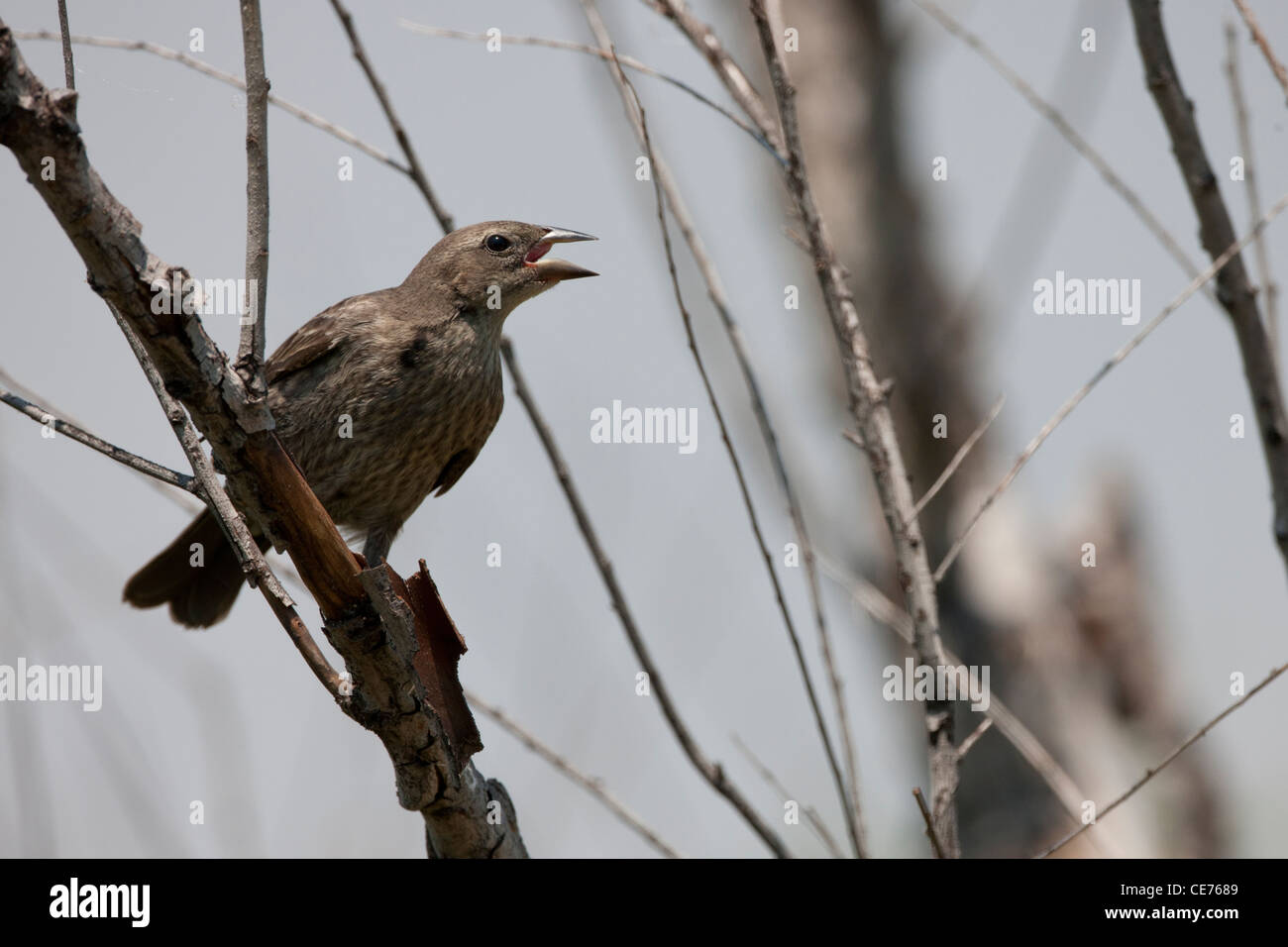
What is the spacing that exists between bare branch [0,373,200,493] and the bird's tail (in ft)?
6.42

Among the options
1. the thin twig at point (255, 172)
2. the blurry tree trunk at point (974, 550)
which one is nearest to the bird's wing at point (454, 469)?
the thin twig at point (255, 172)

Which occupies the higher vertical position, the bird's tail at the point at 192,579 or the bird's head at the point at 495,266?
the bird's head at the point at 495,266

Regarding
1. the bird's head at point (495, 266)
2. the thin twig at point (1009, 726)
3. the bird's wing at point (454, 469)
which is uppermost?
the bird's head at point (495, 266)

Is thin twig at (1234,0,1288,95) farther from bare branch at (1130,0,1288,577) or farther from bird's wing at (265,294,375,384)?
bird's wing at (265,294,375,384)

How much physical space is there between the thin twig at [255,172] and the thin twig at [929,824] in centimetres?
129

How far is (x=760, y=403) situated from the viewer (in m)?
2.80

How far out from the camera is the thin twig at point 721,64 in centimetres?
283

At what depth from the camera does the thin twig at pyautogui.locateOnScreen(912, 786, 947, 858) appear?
84.7 inches

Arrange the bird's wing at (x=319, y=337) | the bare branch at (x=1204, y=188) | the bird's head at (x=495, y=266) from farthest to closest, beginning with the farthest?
the bird's head at (x=495, y=266), the bird's wing at (x=319, y=337), the bare branch at (x=1204, y=188)

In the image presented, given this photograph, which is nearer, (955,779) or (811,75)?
(955,779)

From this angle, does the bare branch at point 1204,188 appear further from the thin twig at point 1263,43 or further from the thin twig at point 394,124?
the thin twig at point 394,124

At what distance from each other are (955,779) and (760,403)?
84cm
